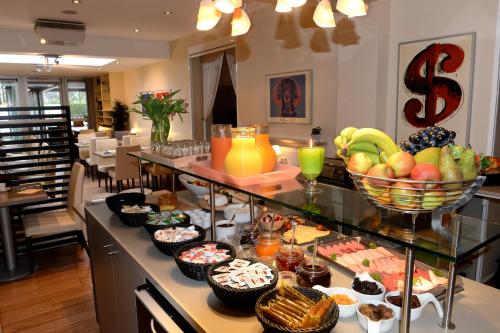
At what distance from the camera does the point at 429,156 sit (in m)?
0.98

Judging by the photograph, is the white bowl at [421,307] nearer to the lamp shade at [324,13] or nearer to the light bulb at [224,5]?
the lamp shade at [324,13]

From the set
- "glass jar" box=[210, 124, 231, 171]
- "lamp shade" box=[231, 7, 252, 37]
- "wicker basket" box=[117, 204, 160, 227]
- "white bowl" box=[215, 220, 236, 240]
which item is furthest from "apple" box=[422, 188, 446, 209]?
"wicker basket" box=[117, 204, 160, 227]

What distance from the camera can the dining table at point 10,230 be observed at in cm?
347

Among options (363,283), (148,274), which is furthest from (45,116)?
(363,283)

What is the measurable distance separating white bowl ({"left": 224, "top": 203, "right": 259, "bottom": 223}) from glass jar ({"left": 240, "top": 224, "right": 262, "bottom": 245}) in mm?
273

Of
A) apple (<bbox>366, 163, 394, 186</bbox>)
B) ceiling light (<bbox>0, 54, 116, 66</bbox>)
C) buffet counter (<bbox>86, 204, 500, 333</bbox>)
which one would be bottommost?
buffet counter (<bbox>86, 204, 500, 333</bbox>)

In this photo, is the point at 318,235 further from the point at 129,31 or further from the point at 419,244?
the point at 129,31

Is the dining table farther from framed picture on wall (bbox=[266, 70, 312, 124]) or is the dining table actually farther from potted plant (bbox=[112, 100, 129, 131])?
potted plant (bbox=[112, 100, 129, 131])

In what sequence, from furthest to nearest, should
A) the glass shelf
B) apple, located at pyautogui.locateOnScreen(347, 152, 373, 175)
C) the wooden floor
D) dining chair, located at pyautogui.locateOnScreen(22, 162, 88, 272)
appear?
dining chair, located at pyautogui.locateOnScreen(22, 162, 88, 272), the wooden floor, apple, located at pyautogui.locateOnScreen(347, 152, 373, 175), the glass shelf

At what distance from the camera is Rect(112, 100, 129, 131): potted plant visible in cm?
1036

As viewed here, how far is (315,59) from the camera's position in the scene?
177 inches

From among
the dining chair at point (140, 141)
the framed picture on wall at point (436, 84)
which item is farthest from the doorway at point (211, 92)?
the framed picture on wall at point (436, 84)

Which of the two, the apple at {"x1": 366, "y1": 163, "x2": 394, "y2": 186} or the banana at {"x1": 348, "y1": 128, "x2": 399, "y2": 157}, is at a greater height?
the banana at {"x1": 348, "y1": 128, "x2": 399, "y2": 157}

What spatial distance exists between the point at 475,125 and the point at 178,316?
2.85 m
